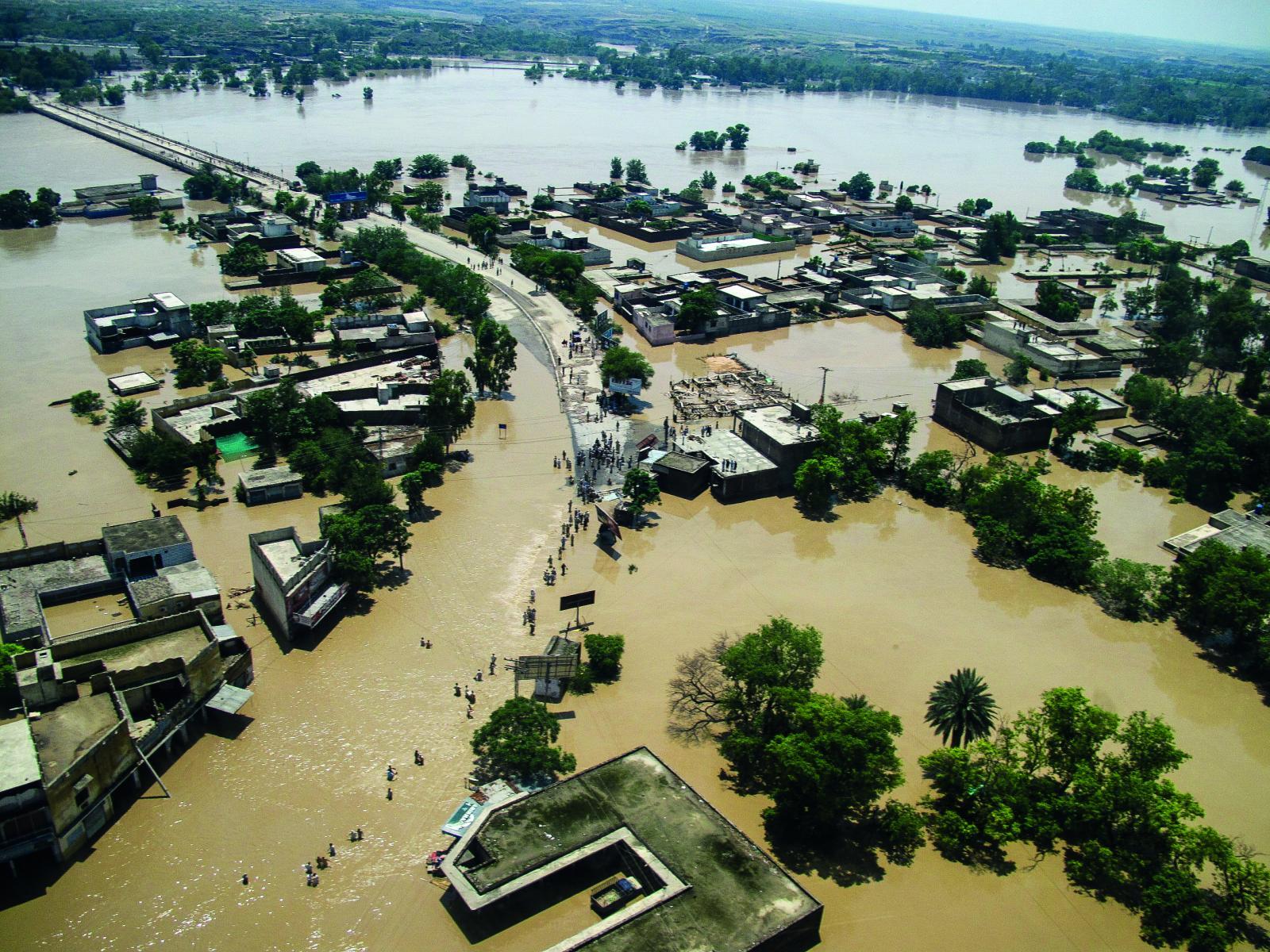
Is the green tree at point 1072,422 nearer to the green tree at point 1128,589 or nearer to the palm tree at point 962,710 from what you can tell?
the green tree at point 1128,589

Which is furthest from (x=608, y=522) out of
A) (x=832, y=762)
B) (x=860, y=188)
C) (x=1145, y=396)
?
(x=860, y=188)

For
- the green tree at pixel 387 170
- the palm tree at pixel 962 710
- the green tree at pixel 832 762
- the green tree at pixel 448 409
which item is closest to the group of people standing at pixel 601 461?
the green tree at pixel 448 409

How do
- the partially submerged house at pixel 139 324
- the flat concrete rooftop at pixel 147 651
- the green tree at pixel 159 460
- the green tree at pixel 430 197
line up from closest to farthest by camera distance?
the flat concrete rooftop at pixel 147 651
the green tree at pixel 159 460
the partially submerged house at pixel 139 324
the green tree at pixel 430 197

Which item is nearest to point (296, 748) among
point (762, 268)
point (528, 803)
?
point (528, 803)

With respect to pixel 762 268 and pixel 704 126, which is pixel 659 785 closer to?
pixel 762 268

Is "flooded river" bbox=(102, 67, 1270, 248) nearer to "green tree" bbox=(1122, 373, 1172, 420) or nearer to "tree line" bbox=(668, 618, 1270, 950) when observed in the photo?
"green tree" bbox=(1122, 373, 1172, 420)

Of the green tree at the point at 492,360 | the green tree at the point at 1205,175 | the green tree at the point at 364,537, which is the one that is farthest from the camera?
the green tree at the point at 1205,175
